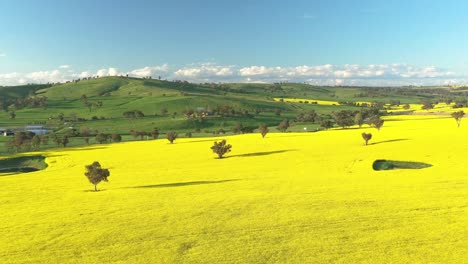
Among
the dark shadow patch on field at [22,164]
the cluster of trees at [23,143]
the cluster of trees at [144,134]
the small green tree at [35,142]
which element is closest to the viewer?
the dark shadow patch on field at [22,164]

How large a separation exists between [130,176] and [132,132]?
333 feet

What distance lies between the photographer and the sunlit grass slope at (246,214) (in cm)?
2708

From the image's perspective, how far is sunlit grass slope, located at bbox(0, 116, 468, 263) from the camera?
88.8 ft

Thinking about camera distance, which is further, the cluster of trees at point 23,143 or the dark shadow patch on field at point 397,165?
the cluster of trees at point 23,143

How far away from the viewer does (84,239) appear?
3038cm

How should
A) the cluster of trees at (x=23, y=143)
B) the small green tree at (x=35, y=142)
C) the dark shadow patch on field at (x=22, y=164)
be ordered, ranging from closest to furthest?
1. the dark shadow patch on field at (x=22, y=164)
2. the cluster of trees at (x=23, y=143)
3. the small green tree at (x=35, y=142)

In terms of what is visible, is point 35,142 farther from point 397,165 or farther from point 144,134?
point 397,165

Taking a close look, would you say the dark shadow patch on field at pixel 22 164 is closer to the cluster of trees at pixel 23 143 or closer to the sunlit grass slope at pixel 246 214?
the sunlit grass slope at pixel 246 214

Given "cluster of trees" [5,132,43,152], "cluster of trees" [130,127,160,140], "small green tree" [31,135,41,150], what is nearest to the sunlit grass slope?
"cluster of trees" [5,132,43,152]

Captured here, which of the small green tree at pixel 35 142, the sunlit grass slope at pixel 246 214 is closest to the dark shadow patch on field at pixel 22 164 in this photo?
the sunlit grass slope at pixel 246 214

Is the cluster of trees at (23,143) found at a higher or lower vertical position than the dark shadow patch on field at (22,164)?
higher

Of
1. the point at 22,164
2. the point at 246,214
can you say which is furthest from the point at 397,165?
the point at 22,164

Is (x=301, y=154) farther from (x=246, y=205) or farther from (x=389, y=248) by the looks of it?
(x=389, y=248)

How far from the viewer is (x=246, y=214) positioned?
36719mm
